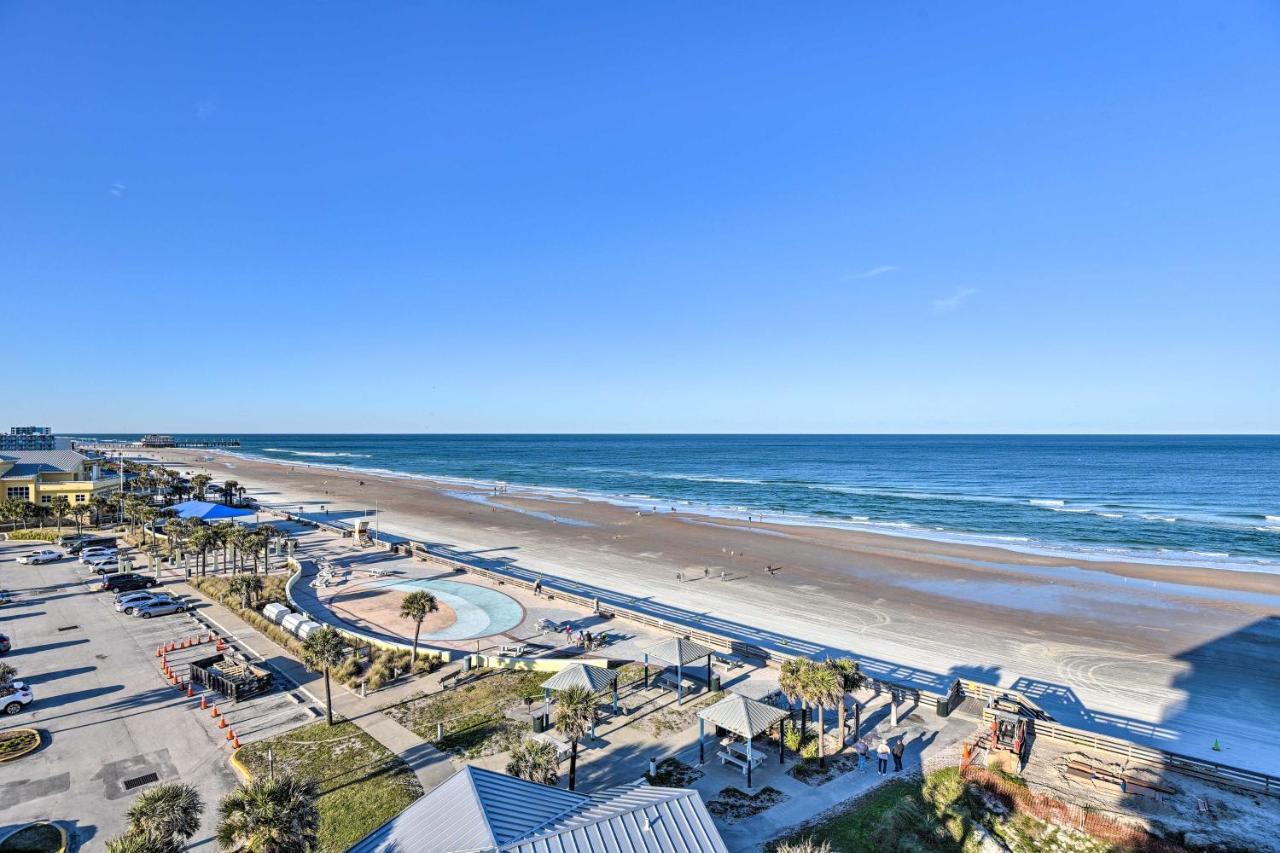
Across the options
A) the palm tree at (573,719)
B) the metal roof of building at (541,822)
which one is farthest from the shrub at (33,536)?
the metal roof of building at (541,822)

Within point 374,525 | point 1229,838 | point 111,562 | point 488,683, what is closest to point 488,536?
point 374,525

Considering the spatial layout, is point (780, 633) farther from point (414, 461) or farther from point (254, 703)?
point (414, 461)

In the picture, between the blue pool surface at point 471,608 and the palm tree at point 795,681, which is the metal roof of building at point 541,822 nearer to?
the palm tree at point 795,681

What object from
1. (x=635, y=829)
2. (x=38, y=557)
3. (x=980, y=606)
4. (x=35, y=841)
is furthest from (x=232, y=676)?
(x=980, y=606)

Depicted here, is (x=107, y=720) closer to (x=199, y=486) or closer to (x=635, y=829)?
(x=635, y=829)

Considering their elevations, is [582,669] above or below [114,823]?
above
